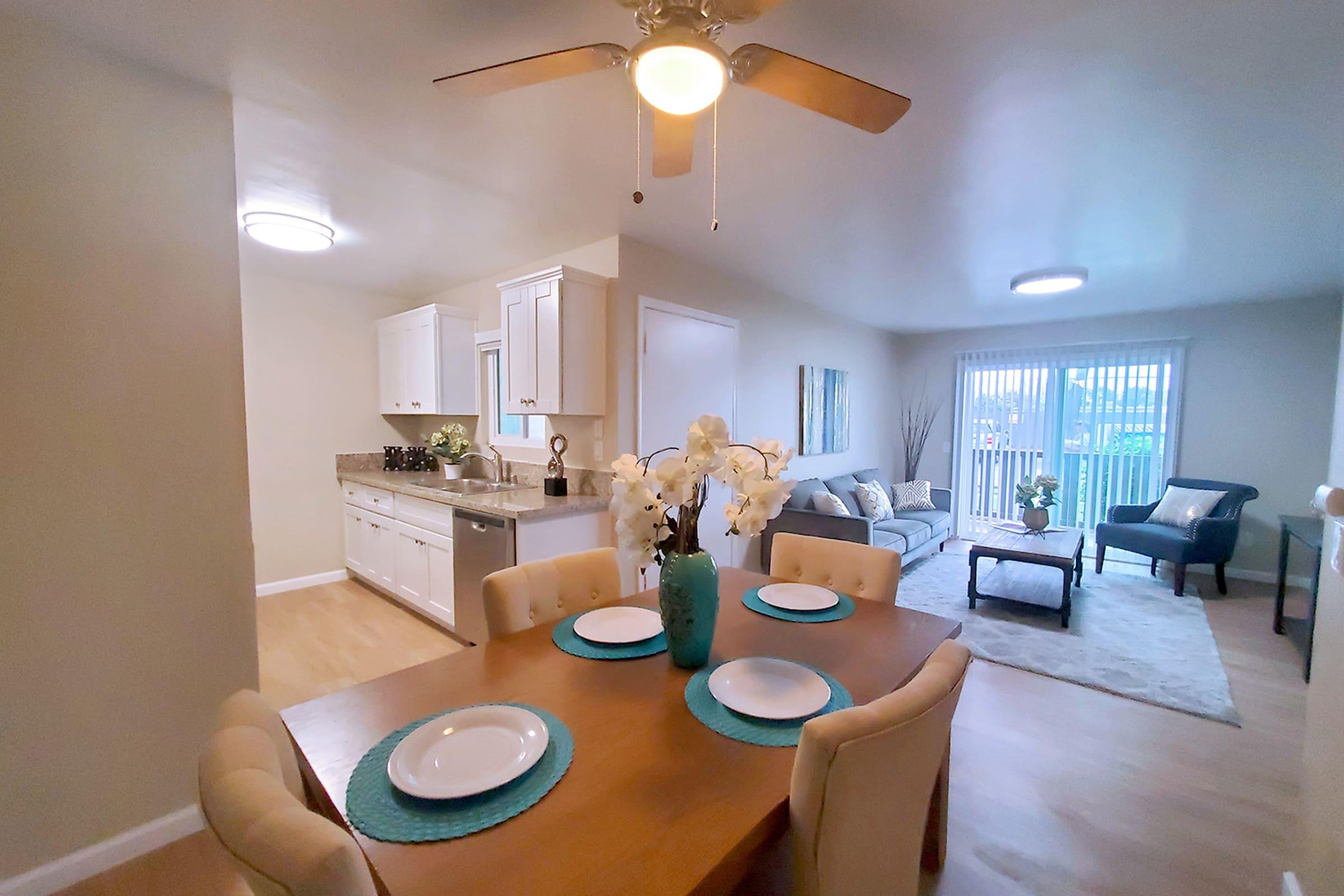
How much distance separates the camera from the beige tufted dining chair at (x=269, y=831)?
49 centimetres

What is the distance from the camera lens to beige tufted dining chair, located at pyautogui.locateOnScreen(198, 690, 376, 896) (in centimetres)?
49

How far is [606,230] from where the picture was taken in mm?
2793

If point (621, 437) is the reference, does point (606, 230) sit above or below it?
above

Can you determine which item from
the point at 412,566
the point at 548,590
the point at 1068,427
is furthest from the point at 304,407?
the point at 1068,427

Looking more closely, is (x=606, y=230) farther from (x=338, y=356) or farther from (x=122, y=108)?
(x=338, y=356)

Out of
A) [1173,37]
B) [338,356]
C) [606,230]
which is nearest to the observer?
[1173,37]

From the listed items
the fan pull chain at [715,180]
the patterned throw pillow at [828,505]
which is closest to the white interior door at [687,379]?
the fan pull chain at [715,180]

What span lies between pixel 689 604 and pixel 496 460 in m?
3.05

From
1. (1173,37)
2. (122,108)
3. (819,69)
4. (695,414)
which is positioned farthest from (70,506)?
(1173,37)

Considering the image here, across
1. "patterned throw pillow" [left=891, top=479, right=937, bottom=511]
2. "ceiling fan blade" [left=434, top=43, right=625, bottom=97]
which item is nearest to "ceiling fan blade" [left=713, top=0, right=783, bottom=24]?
"ceiling fan blade" [left=434, top=43, right=625, bottom=97]

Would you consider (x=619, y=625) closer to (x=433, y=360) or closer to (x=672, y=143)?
(x=672, y=143)

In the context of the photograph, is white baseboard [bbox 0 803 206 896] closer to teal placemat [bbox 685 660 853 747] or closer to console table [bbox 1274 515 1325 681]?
teal placemat [bbox 685 660 853 747]

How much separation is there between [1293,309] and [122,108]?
7.34m

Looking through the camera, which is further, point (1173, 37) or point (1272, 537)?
point (1272, 537)
